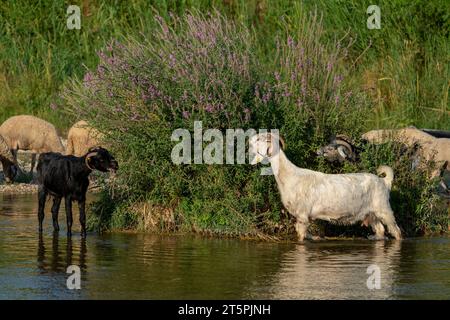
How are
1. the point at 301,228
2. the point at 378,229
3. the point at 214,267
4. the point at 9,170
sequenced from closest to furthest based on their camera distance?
the point at 214,267 < the point at 301,228 < the point at 378,229 < the point at 9,170

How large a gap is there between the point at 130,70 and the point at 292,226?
2.73 m

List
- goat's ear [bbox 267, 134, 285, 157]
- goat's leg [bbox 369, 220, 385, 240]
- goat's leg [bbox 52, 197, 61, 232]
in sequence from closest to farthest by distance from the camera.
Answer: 1. goat's ear [bbox 267, 134, 285, 157]
2. goat's leg [bbox 369, 220, 385, 240]
3. goat's leg [bbox 52, 197, 61, 232]

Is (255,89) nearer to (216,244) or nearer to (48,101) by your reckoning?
(216,244)

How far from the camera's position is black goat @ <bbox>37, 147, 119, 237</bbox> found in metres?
14.3

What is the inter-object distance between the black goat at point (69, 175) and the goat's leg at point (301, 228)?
226 cm

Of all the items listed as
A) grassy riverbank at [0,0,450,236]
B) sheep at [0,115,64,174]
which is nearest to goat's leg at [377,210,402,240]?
grassy riverbank at [0,0,450,236]

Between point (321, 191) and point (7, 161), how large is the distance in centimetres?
906

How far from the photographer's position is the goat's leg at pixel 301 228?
13773 millimetres

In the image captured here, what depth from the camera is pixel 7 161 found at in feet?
70.0

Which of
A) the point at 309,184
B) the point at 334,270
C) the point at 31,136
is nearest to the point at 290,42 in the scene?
the point at 309,184

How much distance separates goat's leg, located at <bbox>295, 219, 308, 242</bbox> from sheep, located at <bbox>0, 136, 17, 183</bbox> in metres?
8.44

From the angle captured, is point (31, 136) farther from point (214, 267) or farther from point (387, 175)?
point (214, 267)

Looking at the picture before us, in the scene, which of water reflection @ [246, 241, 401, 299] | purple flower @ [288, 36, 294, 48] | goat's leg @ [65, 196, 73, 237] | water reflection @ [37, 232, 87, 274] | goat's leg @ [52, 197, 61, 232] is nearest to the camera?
water reflection @ [246, 241, 401, 299]

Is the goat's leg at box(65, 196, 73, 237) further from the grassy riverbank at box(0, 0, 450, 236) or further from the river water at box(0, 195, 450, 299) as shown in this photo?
the grassy riverbank at box(0, 0, 450, 236)
